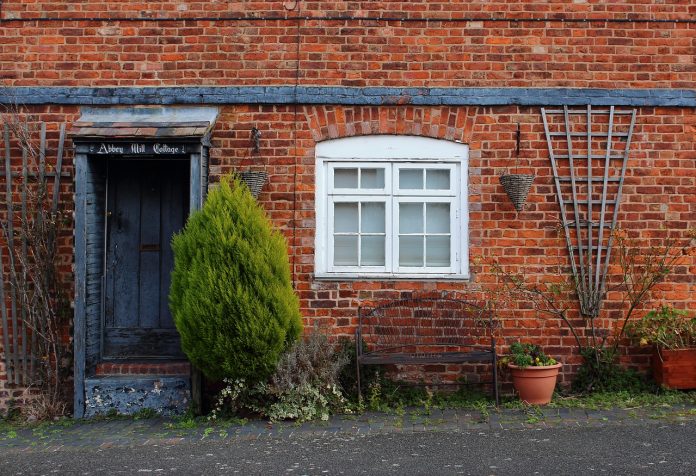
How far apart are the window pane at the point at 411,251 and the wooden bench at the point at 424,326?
0.39m

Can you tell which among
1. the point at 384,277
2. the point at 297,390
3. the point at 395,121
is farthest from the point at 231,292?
the point at 395,121

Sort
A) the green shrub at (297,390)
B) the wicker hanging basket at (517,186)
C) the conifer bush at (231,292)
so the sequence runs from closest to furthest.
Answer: the conifer bush at (231,292), the green shrub at (297,390), the wicker hanging basket at (517,186)

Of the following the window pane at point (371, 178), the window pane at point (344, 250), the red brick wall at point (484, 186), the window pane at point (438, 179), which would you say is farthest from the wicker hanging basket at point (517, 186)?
the window pane at point (344, 250)

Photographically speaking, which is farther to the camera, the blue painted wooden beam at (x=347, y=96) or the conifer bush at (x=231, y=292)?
the blue painted wooden beam at (x=347, y=96)

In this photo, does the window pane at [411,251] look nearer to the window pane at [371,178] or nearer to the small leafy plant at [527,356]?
the window pane at [371,178]

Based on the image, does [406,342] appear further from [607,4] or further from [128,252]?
[607,4]

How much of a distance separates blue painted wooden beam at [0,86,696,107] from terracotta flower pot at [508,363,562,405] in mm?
2589

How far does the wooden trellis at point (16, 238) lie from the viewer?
774 centimetres

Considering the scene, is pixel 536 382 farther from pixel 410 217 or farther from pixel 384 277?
pixel 410 217

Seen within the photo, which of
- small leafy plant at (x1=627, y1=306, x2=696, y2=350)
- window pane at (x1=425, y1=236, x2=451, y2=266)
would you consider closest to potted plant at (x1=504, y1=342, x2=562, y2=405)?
small leafy plant at (x1=627, y1=306, x2=696, y2=350)

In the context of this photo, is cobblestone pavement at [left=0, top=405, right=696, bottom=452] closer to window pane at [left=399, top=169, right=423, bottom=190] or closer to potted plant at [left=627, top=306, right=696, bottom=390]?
potted plant at [left=627, top=306, right=696, bottom=390]

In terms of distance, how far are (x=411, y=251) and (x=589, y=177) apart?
6.21ft

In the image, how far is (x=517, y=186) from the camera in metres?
7.70

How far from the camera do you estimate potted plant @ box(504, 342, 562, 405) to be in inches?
290
